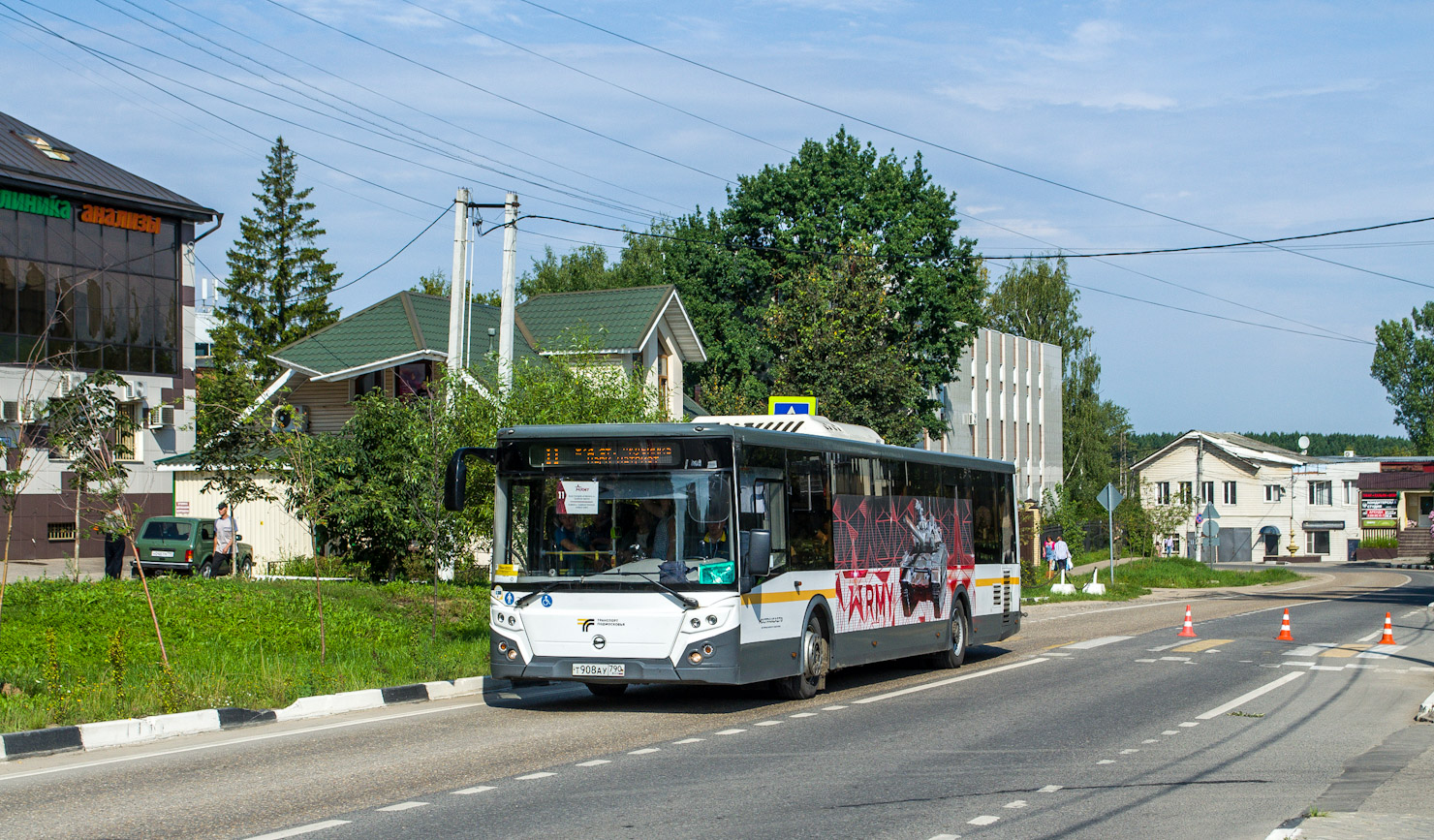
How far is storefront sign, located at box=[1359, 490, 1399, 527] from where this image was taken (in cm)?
10101

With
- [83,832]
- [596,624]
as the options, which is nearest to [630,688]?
[596,624]

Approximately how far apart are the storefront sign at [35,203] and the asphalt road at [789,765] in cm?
3087

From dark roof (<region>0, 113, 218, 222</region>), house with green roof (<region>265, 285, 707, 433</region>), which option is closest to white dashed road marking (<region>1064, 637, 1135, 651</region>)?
house with green roof (<region>265, 285, 707, 433</region>)

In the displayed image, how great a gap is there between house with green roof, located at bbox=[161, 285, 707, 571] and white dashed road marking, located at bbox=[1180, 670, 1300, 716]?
2238cm

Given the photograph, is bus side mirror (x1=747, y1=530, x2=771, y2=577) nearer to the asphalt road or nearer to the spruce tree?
the asphalt road

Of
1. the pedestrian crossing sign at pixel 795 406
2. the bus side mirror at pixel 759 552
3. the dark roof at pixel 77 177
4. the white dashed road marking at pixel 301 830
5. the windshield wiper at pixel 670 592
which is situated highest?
the dark roof at pixel 77 177

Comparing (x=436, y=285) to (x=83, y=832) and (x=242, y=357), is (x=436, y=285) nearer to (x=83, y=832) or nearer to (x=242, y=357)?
(x=242, y=357)

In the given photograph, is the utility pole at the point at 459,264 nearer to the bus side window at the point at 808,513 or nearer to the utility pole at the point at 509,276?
the utility pole at the point at 509,276

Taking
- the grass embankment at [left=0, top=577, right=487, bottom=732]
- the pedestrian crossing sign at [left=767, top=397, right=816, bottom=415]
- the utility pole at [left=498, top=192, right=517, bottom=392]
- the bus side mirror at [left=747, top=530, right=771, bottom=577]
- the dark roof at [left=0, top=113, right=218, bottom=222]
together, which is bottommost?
the grass embankment at [left=0, top=577, right=487, bottom=732]

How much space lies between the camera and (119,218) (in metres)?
41.8

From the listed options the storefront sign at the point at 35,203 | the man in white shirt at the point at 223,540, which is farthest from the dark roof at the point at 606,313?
the storefront sign at the point at 35,203

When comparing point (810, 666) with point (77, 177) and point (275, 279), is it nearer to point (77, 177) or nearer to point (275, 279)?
point (77, 177)

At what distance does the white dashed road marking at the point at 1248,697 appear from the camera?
1328cm

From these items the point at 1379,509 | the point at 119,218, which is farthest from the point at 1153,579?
the point at 1379,509
